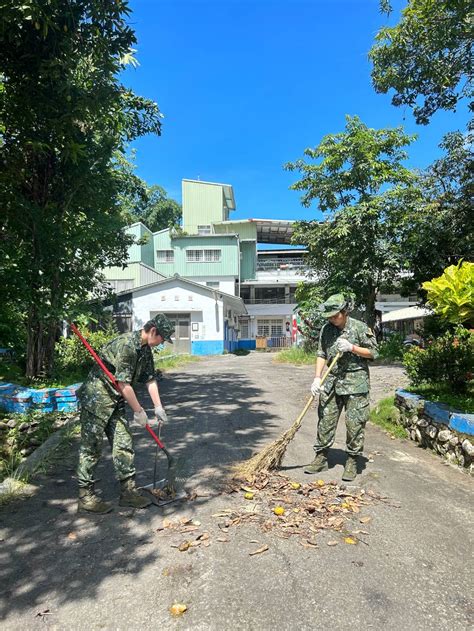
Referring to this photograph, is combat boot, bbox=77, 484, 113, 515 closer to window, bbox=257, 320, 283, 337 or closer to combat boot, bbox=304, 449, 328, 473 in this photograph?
combat boot, bbox=304, 449, 328, 473

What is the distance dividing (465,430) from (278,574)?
9.91 feet

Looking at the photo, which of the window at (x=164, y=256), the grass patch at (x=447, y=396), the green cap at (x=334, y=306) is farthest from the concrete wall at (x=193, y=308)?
the green cap at (x=334, y=306)

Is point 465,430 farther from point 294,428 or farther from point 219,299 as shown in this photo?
point 219,299

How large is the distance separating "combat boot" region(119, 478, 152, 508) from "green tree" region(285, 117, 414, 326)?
13510 millimetres

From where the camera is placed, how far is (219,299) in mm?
25734

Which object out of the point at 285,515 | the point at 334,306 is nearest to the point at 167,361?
the point at 334,306

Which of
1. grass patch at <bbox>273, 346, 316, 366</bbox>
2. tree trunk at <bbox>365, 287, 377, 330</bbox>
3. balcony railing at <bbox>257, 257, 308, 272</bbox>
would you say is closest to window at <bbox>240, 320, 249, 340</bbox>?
balcony railing at <bbox>257, 257, 308, 272</bbox>

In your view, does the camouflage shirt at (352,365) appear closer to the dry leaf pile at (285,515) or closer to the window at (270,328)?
the dry leaf pile at (285,515)

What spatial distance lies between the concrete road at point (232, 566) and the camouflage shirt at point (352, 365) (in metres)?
0.95

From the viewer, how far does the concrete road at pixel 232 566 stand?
2.54m

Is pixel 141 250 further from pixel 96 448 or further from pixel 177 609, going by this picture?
pixel 177 609

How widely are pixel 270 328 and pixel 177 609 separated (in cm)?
3369

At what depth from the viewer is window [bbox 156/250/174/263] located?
109ft

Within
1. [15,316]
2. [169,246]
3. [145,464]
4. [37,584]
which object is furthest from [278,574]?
[169,246]
